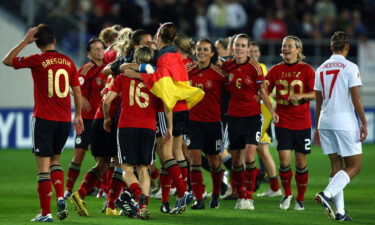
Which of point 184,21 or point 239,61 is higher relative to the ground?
point 184,21

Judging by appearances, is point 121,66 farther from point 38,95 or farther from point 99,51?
point 99,51

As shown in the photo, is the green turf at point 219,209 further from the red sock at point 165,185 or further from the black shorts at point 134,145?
the black shorts at point 134,145

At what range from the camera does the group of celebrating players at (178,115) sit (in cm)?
1029

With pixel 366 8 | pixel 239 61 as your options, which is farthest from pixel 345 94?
pixel 366 8

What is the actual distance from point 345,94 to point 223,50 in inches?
146

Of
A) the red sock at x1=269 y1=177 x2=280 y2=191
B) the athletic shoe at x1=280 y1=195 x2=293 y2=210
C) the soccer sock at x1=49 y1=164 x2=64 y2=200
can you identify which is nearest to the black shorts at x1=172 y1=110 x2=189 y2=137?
the soccer sock at x1=49 y1=164 x2=64 y2=200

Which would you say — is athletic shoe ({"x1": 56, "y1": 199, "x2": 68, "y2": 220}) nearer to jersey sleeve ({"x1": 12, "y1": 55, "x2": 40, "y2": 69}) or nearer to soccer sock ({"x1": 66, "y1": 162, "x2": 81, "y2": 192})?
jersey sleeve ({"x1": 12, "y1": 55, "x2": 40, "y2": 69})

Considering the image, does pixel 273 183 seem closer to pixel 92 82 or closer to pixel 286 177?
pixel 286 177

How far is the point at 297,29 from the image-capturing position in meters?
24.5

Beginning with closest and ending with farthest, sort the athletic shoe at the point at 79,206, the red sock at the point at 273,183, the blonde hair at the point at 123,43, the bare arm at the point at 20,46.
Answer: the bare arm at the point at 20,46, the athletic shoe at the point at 79,206, the blonde hair at the point at 123,43, the red sock at the point at 273,183

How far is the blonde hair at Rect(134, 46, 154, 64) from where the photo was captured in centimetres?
1053

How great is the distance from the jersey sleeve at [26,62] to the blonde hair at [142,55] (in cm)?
118

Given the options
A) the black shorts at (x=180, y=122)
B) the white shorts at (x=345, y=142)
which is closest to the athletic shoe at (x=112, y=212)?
the black shorts at (x=180, y=122)

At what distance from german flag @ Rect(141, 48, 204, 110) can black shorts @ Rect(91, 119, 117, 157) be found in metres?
1.14
